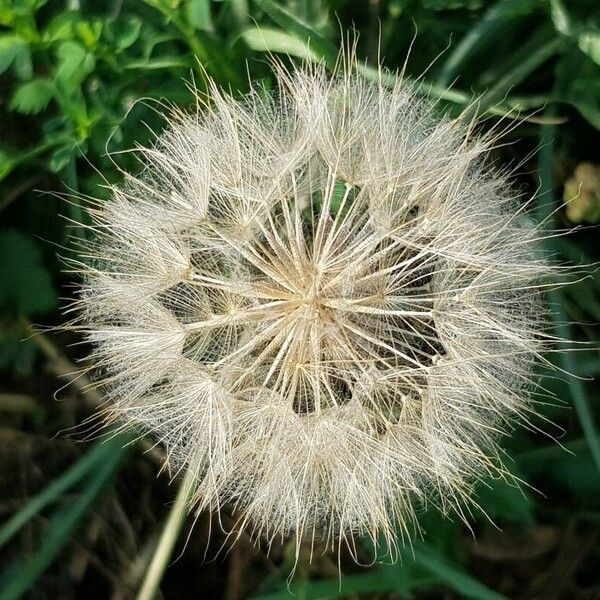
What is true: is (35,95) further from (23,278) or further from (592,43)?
(592,43)

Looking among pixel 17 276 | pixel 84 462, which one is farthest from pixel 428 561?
pixel 17 276

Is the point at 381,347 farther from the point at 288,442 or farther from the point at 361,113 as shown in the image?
the point at 361,113

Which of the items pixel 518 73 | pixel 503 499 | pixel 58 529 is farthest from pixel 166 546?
pixel 518 73

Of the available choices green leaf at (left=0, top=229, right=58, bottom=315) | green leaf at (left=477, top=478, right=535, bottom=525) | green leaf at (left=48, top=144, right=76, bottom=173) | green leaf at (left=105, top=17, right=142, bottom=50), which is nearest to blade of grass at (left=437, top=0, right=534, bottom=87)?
green leaf at (left=105, top=17, right=142, bottom=50)

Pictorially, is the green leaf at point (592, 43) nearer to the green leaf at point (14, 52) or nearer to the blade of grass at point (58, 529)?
→ the green leaf at point (14, 52)

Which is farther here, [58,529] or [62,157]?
[58,529]

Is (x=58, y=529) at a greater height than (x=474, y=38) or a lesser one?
lesser

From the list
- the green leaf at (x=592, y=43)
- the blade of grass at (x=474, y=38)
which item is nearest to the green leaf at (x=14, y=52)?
the blade of grass at (x=474, y=38)
